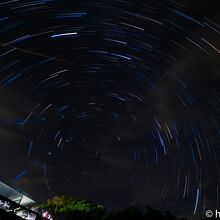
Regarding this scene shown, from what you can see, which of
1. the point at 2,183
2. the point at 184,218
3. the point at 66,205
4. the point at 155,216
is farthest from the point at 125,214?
the point at 2,183

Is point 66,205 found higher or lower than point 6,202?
higher

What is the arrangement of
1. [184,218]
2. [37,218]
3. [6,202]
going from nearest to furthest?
1. [6,202]
2. [37,218]
3. [184,218]

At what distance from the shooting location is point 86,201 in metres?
68.8

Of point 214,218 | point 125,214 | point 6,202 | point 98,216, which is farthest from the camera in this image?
point 98,216

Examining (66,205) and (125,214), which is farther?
(66,205)

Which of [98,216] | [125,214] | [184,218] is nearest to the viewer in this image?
[184,218]

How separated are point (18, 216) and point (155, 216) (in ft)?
98.1

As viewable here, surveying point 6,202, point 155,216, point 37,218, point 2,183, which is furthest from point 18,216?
point 155,216

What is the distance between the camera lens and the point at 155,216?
179ft

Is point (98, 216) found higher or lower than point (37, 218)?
higher

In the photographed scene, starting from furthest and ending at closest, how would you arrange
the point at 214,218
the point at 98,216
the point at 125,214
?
the point at 98,216 → the point at 125,214 → the point at 214,218

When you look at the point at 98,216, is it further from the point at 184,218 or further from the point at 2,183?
the point at 2,183

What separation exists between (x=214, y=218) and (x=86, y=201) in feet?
96.5

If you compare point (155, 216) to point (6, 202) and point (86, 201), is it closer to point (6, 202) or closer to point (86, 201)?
point (86, 201)
